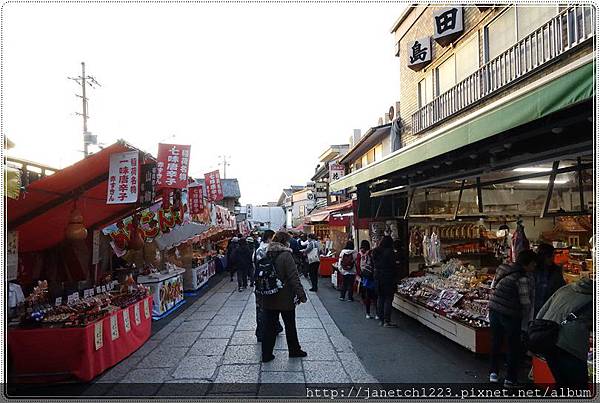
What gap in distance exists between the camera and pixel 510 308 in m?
5.39

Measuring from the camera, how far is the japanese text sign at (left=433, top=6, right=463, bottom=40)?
12383 mm

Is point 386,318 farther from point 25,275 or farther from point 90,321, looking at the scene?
point 25,275

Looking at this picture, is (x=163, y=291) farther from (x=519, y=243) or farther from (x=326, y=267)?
(x=326, y=267)

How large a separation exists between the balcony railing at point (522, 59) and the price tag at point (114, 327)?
27.1ft

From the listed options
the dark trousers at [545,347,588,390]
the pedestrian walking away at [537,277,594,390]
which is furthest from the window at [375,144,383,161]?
the dark trousers at [545,347,588,390]

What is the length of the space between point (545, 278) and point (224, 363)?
4.68m

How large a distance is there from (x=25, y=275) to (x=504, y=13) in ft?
38.4

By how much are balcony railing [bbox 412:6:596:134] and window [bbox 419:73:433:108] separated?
2.53 ft

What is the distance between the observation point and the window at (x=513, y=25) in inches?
373

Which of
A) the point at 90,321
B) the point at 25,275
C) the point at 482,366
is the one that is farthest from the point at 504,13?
the point at 25,275

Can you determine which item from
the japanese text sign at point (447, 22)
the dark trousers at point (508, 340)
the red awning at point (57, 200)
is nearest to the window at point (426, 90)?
the japanese text sign at point (447, 22)

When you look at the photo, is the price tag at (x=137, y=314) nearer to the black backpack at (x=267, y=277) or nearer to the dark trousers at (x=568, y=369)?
the black backpack at (x=267, y=277)

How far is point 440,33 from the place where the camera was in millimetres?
12727

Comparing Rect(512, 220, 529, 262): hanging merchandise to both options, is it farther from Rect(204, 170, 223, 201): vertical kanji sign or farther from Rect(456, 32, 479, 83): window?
Rect(204, 170, 223, 201): vertical kanji sign
